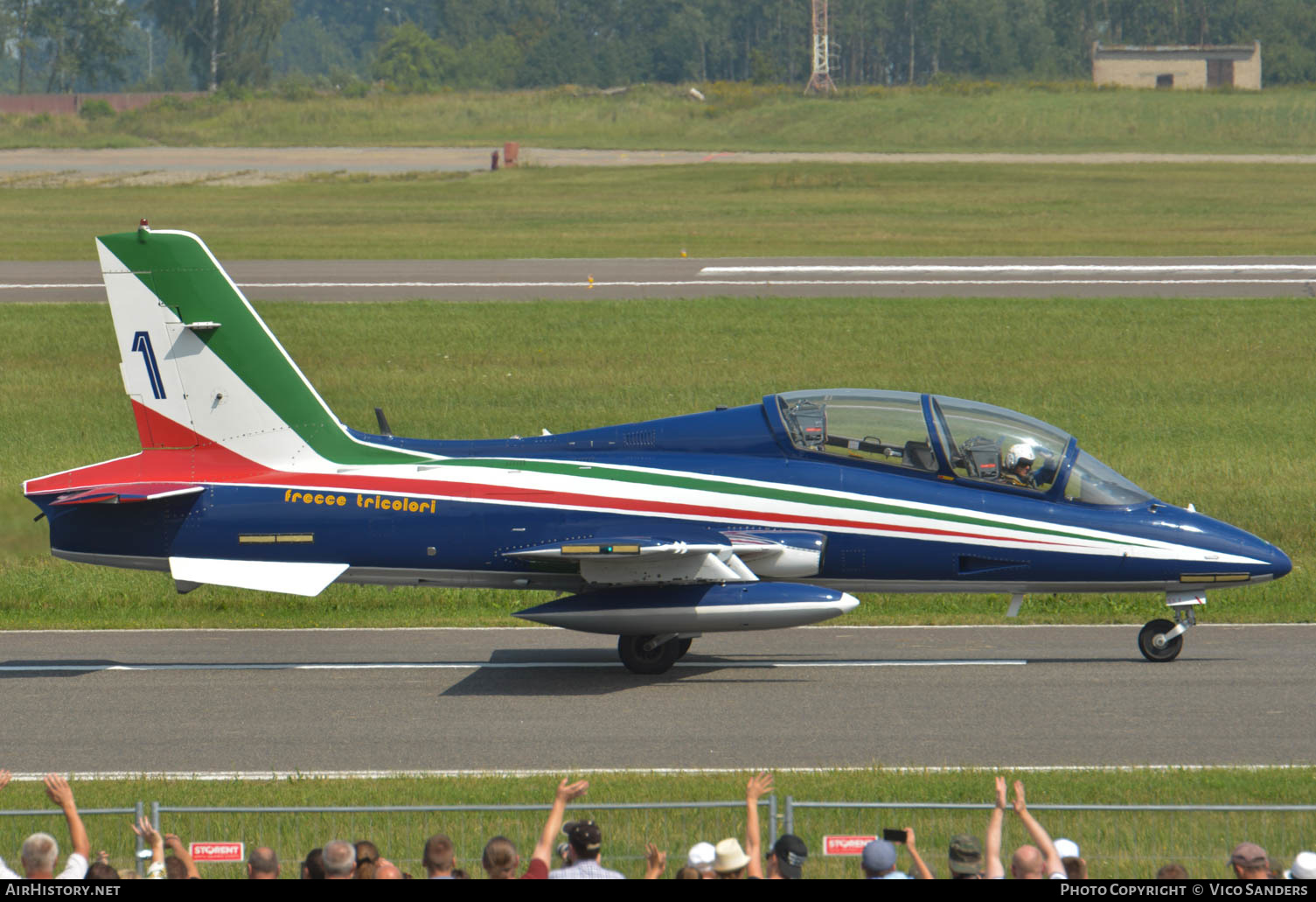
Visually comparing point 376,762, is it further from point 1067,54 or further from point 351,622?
point 1067,54

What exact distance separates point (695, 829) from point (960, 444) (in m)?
6.22

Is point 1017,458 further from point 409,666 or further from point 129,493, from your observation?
point 129,493

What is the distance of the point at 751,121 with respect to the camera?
109750 mm

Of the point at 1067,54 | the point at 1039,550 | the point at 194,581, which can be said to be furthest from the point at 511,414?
the point at 1067,54

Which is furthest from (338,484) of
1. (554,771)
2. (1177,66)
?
(1177,66)

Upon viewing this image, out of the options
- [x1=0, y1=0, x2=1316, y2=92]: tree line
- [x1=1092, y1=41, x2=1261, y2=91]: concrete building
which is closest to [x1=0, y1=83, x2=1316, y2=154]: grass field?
[x1=1092, y1=41, x2=1261, y2=91]: concrete building

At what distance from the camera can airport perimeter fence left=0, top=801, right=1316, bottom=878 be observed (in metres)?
10.2

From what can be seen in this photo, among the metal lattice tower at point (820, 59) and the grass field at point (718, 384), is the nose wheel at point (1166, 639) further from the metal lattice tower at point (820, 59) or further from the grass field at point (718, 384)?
A: the metal lattice tower at point (820, 59)

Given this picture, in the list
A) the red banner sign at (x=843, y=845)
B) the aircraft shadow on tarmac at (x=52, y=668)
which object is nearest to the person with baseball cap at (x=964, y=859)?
the red banner sign at (x=843, y=845)

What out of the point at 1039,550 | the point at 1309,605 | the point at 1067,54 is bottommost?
the point at 1309,605

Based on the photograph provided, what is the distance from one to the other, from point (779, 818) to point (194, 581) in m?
7.86

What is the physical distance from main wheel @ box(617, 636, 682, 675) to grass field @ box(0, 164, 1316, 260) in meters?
36.2

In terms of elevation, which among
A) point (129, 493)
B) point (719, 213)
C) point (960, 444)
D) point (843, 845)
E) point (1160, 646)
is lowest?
point (1160, 646)

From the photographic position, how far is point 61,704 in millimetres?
15266
